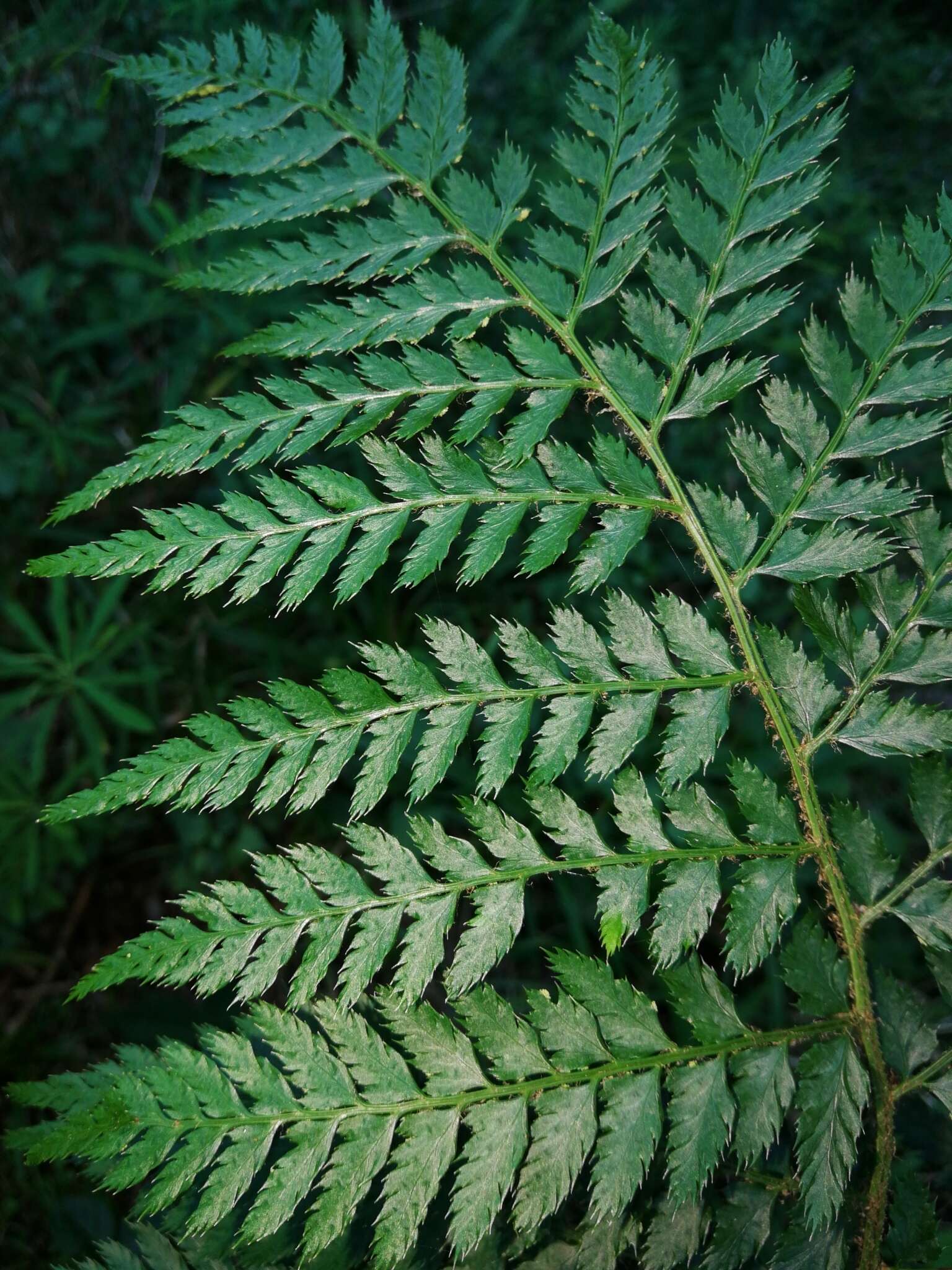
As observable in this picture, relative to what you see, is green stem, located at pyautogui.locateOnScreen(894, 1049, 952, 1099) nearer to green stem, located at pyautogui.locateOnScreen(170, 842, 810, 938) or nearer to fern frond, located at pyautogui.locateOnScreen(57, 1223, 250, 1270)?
green stem, located at pyautogui.locateOnScreen(170, 842, 810, 938)

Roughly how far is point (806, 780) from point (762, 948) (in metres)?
0.25

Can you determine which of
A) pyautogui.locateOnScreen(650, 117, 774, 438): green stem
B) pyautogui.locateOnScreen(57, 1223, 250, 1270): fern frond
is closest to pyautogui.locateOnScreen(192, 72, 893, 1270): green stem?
pyautogui.locateOnScreen(650, 117, 774, 438): green stem

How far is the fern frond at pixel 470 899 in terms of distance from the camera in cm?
118

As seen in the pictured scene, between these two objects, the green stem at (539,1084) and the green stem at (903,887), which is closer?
the green stem at (539,1084)

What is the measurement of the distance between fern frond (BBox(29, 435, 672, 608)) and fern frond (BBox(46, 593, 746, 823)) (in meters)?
0.10

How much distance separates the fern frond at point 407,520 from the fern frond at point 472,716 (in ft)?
0.34

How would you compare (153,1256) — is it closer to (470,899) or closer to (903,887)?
(470,899)

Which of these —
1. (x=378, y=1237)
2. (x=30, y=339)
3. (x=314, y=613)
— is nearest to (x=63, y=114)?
(x=30, y=339)

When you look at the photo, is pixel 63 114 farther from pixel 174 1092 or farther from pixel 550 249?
pixel 174 1092

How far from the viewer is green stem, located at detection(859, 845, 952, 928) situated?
126cm

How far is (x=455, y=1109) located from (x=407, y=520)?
832 mm

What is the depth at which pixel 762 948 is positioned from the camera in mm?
1217

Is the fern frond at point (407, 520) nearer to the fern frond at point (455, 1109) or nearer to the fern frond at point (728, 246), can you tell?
the fern frond at point (728, 246)

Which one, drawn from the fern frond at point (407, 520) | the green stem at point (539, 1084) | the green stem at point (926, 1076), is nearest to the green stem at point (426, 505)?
the fern frond at point (407, 520)
